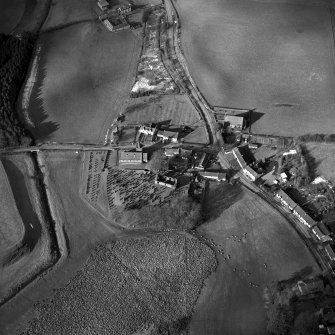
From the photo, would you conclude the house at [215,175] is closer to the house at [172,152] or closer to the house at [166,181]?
the house at [166,181]

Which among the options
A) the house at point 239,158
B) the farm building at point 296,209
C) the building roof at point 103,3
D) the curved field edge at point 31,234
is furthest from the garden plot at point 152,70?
the farm building at point 296,209

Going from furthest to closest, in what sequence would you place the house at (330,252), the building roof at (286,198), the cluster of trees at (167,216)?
1. the building roof at (286,198)
2. the cluster of trees at (167,216)
3. the house at (330,252)

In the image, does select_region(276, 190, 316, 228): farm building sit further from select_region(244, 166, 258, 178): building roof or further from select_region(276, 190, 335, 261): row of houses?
select_region(244, 166, 258, 178): building roof

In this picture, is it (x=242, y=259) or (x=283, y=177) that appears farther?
(x=283, y=177)

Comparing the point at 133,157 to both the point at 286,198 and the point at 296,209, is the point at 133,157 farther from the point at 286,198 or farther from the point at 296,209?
the point at 296,209

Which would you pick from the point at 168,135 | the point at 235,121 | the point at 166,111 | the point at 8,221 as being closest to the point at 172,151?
the point at 168,135

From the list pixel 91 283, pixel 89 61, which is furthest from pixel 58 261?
pixel 89 61
